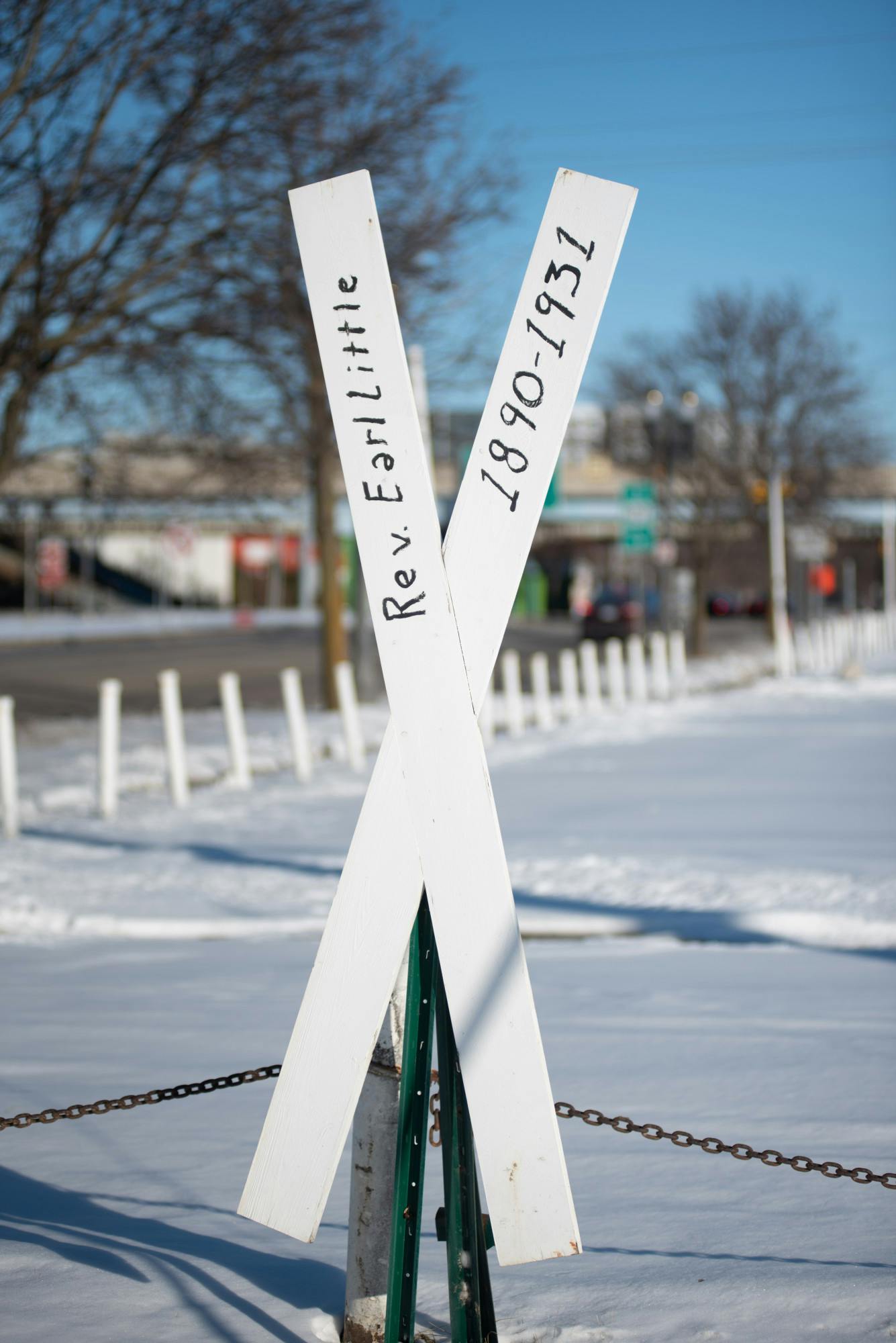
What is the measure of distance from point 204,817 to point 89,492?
8.05 m

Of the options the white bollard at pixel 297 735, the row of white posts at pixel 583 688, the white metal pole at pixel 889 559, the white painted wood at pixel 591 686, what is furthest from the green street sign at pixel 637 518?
the white metal pole at pixel 889 559

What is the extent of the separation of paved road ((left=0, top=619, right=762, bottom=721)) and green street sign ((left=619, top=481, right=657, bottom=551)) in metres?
3.49

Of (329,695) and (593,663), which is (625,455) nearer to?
(593,663)

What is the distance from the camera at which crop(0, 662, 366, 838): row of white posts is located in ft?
35.0

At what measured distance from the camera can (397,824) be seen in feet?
8.98

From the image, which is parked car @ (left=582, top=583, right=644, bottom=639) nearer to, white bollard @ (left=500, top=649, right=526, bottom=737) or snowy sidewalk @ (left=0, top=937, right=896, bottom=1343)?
white bollard @ (left=500, top=649, right=526, bottom=737)

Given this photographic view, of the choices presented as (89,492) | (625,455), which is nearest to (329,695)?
(89,492)

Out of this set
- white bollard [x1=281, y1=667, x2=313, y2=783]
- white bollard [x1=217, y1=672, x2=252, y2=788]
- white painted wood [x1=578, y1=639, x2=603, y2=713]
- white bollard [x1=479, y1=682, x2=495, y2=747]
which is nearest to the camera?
white bollard [x1=217, y1=672, x2=252, y2=788]

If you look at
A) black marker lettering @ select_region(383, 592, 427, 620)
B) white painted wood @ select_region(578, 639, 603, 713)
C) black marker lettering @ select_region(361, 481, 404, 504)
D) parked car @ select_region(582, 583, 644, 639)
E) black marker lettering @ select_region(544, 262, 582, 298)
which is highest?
black marker lettering @ select_region(544, 262, 582, 298)

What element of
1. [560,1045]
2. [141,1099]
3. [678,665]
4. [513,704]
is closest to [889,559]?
[678,665]

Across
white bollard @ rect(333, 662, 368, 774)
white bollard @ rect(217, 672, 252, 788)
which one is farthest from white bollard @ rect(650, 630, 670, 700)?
white bollard @ rect(217, 672, 252, 788)

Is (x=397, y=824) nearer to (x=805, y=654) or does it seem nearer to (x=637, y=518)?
(x=637, y=518)

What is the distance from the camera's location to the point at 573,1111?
3279 mm

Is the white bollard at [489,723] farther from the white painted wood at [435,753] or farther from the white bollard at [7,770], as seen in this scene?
the white painted wood at [435,753]
